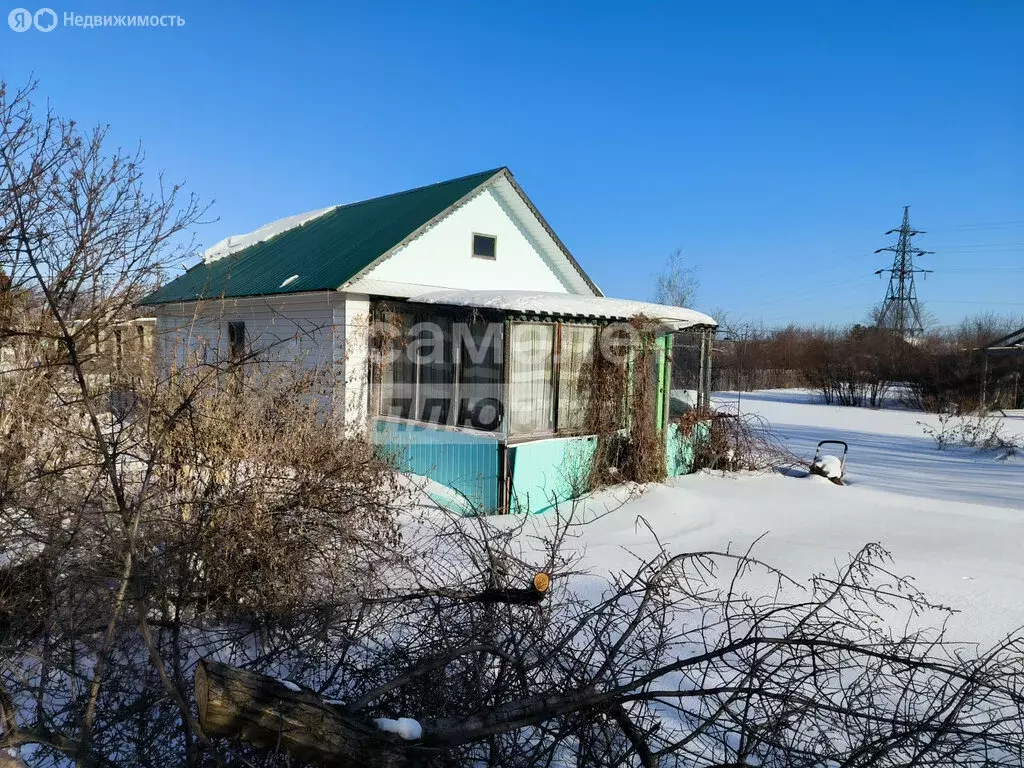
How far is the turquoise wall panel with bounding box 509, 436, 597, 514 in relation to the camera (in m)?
8.68

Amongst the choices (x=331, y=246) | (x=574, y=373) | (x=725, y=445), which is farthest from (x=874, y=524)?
(x=331, y=246)

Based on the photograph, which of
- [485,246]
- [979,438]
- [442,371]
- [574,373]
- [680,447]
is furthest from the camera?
[979,438]

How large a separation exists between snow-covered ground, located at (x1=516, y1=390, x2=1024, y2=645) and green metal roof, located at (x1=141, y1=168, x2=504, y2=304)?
18.5 ft

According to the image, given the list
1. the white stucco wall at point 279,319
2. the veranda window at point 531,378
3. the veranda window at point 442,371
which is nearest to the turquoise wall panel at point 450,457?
the veranda window at point 442,371

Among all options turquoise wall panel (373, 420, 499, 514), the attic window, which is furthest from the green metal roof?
turquoise wall panel (373, 420, 499, 514)

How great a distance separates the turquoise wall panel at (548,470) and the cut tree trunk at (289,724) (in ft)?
19.8

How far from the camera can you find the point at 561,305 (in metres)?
8.91

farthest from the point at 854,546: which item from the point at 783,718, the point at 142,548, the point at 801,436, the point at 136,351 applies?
the point at 801,436

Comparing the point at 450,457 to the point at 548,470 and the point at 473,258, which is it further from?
the point at 473,258

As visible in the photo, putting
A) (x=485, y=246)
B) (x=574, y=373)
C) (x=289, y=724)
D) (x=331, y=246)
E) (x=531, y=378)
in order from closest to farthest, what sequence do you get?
(x=289, y=724) < (x=531, y=378) < (x=574, y=373) < (x=485, y=246) < (x=331, y=246)

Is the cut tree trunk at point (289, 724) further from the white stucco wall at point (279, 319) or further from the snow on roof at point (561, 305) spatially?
the white stucco wall at point (279, 319)

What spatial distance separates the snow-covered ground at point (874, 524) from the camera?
6.18 metres

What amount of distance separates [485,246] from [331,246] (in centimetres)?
308

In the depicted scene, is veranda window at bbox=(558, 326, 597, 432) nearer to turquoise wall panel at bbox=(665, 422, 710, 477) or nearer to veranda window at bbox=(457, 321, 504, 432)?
veranda window at bbox=(457, 321, 504, 432)
